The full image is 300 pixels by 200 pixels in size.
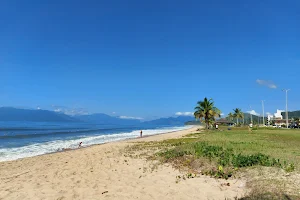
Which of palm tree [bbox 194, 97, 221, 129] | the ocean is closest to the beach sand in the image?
the ocean

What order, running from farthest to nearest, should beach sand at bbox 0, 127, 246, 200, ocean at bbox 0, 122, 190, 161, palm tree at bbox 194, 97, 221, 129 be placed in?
palm tree at bbox 194, 97, 221, 129 → ocean at bbox 0, 122, 190, 161 → beach sand at bbox 0, 127, 246, 200

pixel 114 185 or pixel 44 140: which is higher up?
pixel 114 185

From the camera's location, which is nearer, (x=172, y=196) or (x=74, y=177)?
(x=172, y=196)

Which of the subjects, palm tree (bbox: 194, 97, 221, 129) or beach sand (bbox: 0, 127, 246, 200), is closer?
beach sand (bbox: 0, 127, 246, 200)

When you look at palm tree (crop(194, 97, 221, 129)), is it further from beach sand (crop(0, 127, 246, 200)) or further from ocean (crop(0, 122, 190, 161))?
beach sand (crop(0, 127, 246, 200))

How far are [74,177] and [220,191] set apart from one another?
22.0 ft

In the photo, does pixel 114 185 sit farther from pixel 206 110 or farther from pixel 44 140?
pixel 206 110

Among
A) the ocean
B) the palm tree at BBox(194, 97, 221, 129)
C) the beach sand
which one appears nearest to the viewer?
the beach sand

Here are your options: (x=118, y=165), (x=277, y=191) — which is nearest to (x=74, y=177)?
(x=118, y=165)

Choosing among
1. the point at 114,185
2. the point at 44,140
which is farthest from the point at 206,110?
the point at 114,185

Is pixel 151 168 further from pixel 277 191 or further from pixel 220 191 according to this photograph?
pixel 277 191

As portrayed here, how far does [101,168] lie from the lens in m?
13.7

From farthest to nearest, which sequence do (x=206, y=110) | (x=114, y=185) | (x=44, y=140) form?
(x=206, y=110) < (x=44, y=140) < (x=114, y=185)

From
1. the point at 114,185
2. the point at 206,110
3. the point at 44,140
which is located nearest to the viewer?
the point at 114,185
